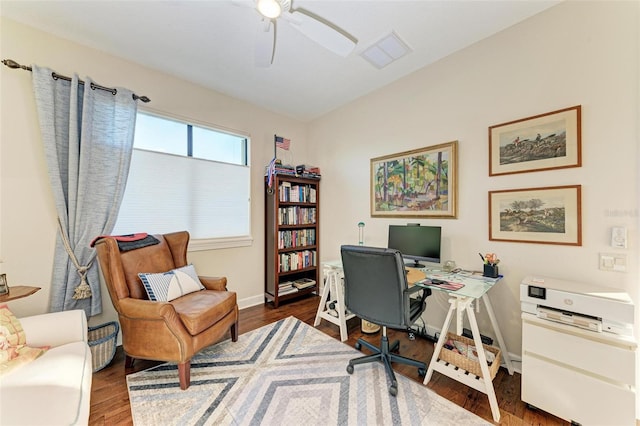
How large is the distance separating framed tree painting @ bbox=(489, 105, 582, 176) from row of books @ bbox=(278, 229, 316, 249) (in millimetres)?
2343

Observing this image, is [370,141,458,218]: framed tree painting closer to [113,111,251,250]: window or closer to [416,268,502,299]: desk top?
[416,268,502,299]: desk top

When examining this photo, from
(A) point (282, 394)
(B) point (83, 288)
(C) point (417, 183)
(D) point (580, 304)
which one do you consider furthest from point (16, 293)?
(D) point (580, 304)

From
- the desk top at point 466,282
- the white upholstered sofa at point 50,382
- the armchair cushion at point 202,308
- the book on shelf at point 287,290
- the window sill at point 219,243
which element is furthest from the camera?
the book on shelf at point 287,290

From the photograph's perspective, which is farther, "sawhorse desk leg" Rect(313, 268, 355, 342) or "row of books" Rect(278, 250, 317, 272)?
"row of books" Rect(278, 250, 317, 272)

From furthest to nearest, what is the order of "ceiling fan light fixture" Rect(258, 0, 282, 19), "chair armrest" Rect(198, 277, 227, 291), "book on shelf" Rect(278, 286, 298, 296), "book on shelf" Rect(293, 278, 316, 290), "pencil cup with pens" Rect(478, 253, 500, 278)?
"book on shelf" Rect(293, 278, 316, 290)
"book on shelf" Rect(278, 286, 298, 296)
"chair armrest" Rect(198, 277, 227, 291)
"pencil cup with pens" Rect(478, 253, 500, 278)
"ceiling fan light fixture" Rect(258, 0, 282, 19)

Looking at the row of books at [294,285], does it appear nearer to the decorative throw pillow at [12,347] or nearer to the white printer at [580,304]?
the decorative throw pillow at [12,347]

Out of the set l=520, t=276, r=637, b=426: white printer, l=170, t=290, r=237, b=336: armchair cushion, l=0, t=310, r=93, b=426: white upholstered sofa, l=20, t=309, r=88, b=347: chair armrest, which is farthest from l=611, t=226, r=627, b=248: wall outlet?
l=20, t=309, r=88, b=347: chair armrest

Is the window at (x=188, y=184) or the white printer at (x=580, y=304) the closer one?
the white printer at (x=580, y=304)

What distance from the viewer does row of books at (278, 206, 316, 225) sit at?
324cm

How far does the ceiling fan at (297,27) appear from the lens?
135cm

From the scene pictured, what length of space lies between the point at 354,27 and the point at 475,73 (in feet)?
3.85

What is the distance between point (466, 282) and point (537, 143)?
1203 mm

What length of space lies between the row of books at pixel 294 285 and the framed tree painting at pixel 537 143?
260 cm

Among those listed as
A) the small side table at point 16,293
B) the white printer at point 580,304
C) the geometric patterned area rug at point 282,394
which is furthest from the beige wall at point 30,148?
the white printer at point 580,304
